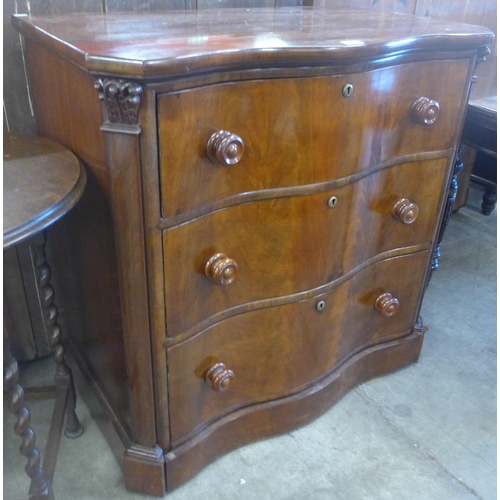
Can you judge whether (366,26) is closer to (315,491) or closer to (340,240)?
(340,240)

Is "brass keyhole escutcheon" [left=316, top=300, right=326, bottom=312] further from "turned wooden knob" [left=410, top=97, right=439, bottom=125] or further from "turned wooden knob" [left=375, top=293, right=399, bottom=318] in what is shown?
"turned wooden knob" [left=410, top=97, right=439, bottom=125]

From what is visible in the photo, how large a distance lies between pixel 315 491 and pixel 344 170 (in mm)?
749

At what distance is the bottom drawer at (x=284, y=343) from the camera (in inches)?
45.8

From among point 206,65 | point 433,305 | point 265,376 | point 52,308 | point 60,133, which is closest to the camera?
point 206,65

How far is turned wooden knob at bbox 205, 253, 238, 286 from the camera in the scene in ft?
3.43

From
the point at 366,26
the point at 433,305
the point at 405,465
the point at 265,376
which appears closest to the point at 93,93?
the point at 366,26

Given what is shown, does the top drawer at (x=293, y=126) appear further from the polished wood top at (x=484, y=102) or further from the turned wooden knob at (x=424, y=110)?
the polished wood top at (x=484, y=102)

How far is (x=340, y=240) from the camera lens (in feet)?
4.05

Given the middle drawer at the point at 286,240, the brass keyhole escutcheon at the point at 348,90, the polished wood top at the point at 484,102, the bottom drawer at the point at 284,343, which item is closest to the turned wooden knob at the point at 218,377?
the bottom drawer at the point at 284,343

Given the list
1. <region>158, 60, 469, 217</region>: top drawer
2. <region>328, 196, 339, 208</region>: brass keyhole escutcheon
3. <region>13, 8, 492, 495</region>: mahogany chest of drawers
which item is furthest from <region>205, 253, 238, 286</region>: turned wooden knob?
<region>328, 196, 339, 208</region>: brass keyhole escutcheon

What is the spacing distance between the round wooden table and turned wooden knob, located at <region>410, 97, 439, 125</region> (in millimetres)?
705

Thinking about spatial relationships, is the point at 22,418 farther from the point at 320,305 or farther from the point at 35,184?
the point at 320,305

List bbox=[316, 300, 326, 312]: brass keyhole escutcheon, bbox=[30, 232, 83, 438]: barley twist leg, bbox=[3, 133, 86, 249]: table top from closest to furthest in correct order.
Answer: bbox=[3, 133, 86, 249]: table top < bbox=[30, 232, 83, 438]: barley twist leg < bbox=[316, 300, 326, 312]: brass keyhole escutcheon

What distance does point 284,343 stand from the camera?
128 centimetres
